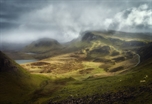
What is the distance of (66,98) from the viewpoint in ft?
529

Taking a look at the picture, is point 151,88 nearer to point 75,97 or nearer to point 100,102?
point 100,102

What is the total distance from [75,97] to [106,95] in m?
26.8

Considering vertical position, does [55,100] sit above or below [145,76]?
below

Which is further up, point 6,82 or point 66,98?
point 6,82

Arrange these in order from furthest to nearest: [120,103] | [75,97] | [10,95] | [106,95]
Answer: [10,95]
[75,97]
[106,95]
[120,103]

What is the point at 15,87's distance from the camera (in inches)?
7667

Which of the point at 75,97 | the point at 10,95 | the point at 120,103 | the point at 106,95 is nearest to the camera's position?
the point at 120,103

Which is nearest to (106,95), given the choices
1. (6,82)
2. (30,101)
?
(30,101)

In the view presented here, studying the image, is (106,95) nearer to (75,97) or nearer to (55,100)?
(75,97)

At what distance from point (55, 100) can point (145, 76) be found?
248 ft

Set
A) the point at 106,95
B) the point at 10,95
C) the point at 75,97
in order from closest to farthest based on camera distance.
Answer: the point at 106,95 → the point at 75,97 → the point at 10,95

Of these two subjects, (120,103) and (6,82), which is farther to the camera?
(6,82)

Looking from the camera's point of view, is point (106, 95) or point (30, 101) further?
point (30, 101)

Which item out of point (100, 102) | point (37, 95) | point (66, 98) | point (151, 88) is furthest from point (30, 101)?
point (151, 88)
